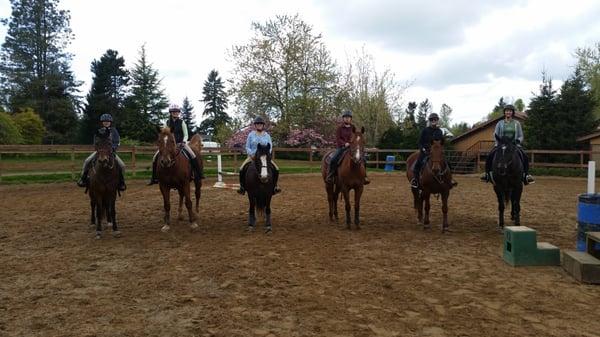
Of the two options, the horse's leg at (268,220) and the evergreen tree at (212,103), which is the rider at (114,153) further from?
the evergreen tree at (212,103)

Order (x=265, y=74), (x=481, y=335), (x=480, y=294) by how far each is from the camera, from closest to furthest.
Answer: (x=481, y=335) → (x=480, y=294) → (x=265, y=74)

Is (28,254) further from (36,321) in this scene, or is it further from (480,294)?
(480,294)

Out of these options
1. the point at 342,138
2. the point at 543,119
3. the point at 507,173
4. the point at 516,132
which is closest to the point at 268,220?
the point at 342,138

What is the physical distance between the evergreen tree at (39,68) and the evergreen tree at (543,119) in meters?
39.6

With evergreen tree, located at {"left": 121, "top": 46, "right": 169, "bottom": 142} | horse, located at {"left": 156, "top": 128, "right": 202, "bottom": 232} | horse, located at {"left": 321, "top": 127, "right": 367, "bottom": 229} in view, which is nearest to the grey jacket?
horse, located at {"left": 321, "top": 127, "right": 367, "bottom": 229}

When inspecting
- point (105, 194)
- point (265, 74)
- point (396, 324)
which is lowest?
point (396, 324)

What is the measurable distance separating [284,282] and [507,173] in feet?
19.0

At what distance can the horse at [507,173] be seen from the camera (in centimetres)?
871

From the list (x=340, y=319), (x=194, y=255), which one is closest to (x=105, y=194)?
(x=194, y=255)

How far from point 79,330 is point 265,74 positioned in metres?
32.3

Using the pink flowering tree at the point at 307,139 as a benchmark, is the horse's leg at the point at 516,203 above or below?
below

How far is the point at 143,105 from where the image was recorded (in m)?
44.9

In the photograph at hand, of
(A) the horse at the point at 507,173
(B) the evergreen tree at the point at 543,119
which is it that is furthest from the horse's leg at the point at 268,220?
(B) the evergreen tree at the point at 543,119

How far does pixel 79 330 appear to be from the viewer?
3.99 metres
